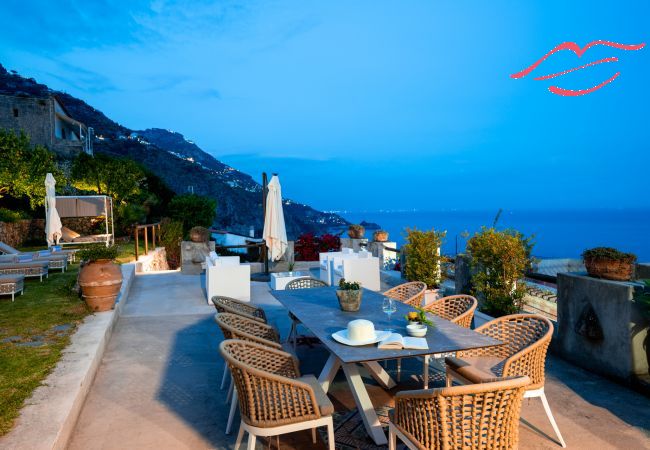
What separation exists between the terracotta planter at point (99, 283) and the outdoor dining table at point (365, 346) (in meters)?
2.49

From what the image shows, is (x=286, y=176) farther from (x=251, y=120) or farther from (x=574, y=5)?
(x=574, y=5)

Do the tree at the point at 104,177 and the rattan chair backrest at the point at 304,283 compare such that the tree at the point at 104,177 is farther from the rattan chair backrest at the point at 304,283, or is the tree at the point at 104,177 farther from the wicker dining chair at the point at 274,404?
the wicker dining chair at the point at 274,404

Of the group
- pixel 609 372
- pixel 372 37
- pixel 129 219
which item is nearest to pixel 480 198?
pixel 372 37

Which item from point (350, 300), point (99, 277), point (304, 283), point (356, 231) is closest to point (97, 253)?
point (99, 277)

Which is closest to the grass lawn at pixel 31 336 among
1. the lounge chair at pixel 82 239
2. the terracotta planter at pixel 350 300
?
the terracotta planter at pixel 350 300

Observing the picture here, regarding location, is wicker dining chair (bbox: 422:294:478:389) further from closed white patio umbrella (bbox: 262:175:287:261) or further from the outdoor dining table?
closed white patio umbrella (bbox: 262:175:287:261)

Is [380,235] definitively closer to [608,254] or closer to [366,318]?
[608,254]

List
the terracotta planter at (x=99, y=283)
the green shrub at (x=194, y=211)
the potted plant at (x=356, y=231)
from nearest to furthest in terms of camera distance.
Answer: the terracotta planter at (x=99, y=283)
the potted plant at (x=356, y=231)
the green shrub at (x=194, y=211)

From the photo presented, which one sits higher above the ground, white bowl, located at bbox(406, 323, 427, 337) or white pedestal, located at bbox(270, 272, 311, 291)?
white bowl, located at bbox(406, 323, 427, 337)

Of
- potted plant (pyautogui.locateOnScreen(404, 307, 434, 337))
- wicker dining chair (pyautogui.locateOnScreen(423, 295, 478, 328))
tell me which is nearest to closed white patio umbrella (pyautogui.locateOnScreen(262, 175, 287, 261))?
wicker dining chair (pyautogui.locateOnScreen(423, 295, 478, 328))

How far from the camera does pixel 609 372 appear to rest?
3.68m

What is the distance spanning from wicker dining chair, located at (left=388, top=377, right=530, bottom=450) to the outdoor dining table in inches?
20.7

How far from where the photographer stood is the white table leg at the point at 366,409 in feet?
8.81

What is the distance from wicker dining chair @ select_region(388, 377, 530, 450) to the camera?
1867 mm
